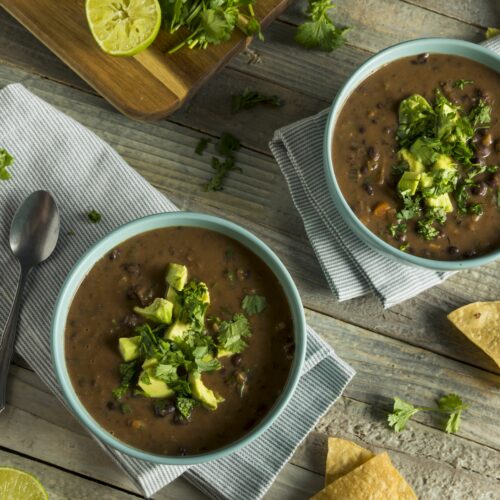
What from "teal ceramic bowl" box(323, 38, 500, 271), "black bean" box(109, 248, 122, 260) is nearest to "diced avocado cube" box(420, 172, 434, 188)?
"teal ceramic bowl" box(323, 38, 500, 271)

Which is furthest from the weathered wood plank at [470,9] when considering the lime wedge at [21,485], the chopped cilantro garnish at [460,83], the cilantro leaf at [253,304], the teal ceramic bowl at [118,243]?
the lime wedge at [21,485]

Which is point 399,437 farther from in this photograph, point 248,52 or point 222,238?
point 248,52

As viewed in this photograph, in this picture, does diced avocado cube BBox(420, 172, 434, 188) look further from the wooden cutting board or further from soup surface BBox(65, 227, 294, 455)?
the wooden cutting board

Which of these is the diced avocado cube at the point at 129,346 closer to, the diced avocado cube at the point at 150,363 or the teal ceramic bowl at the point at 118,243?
the diced avocado cube at the point at 150,363

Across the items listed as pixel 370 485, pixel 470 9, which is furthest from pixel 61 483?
pixel 470 9

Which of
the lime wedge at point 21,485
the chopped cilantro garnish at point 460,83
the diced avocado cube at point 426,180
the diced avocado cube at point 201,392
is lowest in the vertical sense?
the lime wedge at point 21,485

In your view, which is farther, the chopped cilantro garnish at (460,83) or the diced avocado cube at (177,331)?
the chopped cilantro garnish at (460,83)

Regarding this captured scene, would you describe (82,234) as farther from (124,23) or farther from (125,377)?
(124,23)

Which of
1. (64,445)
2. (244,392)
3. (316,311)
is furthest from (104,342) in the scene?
(316,311)
